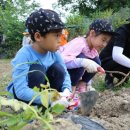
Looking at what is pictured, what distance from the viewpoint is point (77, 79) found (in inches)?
116

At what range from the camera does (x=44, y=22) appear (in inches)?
84.8

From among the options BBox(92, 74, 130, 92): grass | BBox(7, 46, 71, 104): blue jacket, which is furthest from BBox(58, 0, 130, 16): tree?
BBox(7, 46, 71, 104): blue jacket

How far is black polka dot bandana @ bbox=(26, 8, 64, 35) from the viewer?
2.14m

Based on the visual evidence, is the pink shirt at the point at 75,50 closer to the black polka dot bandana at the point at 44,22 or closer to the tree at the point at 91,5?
the black polka dot bandana at the point at 44,22

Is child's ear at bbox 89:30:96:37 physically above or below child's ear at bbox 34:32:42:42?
below

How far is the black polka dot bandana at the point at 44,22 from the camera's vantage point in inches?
84.4

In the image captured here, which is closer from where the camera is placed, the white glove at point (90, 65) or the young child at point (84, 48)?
the white glove at point (90, 65)

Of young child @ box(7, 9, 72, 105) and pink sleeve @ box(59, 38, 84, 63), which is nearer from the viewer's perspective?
young child @ box(7, 9, 72, 105)

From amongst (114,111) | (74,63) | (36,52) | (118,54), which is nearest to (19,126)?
(36,52)

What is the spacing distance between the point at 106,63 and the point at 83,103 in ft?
4.62

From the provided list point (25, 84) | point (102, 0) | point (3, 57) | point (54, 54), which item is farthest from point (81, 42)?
point (102, 0)

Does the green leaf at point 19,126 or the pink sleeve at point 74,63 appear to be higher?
the green leaf at point 19,126

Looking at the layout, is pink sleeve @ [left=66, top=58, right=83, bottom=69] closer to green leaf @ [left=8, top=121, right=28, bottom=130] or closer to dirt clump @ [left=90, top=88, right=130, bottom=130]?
dirt clump @ [left=90, top=88, right=130, bottom=130]

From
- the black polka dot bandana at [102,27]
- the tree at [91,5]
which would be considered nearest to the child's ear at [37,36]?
the black polka dot bandana at [102,27]
